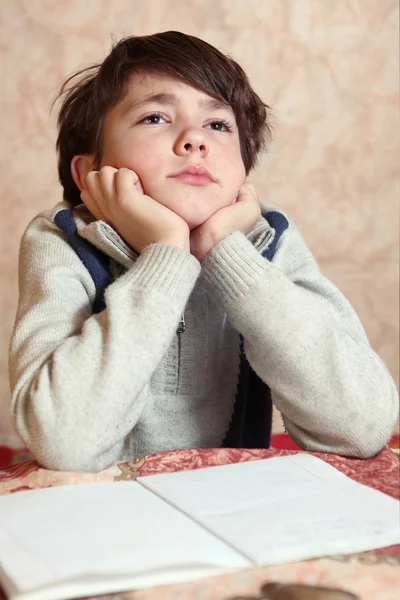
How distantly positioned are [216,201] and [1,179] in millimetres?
1072

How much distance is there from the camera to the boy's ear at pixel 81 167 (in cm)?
130

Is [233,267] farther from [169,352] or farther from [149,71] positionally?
[149,71]

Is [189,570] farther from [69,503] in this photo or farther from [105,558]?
[69,503]

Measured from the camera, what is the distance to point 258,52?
7.12 ft

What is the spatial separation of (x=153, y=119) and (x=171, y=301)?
0.32m

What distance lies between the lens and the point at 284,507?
2.35 feet

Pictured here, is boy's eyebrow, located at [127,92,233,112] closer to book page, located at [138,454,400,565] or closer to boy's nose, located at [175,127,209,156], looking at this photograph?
boy's nose, located at [175,127,209,156]

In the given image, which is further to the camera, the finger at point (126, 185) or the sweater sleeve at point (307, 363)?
the finger at point (126, 185)

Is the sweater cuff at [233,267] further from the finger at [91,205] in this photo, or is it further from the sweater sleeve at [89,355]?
the finger at [91,205]

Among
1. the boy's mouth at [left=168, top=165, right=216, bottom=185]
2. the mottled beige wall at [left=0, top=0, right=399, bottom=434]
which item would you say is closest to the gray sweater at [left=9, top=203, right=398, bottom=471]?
the boy's mouth at [left=168, top=165, right=216, bottom=185]

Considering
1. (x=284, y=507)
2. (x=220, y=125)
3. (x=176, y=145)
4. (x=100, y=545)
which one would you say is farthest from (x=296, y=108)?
(x=100, y=545)

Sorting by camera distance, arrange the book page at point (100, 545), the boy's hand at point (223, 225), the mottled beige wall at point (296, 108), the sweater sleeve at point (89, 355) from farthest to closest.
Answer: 1. the mottled beige wall at point (296, 108)
2. the boy's hand at point (223, 225)
3. the sweater sleeve at point (89, 355)
4. the book page at point (100, 545)

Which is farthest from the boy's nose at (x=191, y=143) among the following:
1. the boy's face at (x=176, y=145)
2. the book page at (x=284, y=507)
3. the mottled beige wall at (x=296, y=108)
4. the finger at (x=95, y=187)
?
the mottled beige wall at (x=296, y=108)

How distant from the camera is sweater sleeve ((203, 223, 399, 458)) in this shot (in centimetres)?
99
